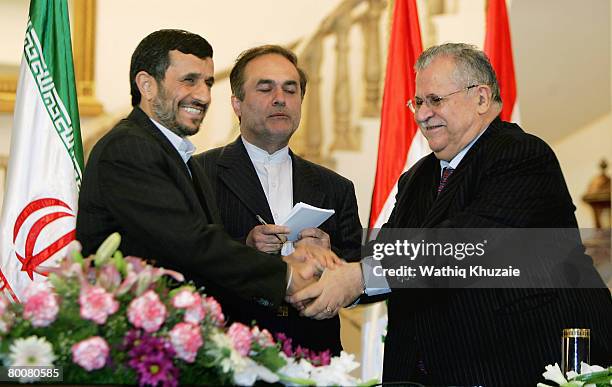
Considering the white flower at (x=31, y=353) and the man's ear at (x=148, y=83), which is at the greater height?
the man's ear at (x=148, y=83)

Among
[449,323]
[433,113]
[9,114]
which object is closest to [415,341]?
[449,323]

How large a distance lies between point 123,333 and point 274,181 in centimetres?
241

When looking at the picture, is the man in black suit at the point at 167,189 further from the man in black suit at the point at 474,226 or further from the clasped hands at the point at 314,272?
the man in black suit at the point at 474,226

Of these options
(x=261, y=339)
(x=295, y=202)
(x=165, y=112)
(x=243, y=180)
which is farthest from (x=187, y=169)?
(x=261, y=339)

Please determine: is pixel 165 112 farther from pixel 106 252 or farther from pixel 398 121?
pixel 398 121

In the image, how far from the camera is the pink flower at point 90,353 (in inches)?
78.7

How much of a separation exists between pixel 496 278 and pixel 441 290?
0.21 metres

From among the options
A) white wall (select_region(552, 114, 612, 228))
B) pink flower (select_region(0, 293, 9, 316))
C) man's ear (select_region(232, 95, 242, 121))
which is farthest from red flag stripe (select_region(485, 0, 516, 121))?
pink flower (select_region(0, 293, 9, 316))

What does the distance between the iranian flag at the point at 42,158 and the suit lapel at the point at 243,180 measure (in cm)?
85

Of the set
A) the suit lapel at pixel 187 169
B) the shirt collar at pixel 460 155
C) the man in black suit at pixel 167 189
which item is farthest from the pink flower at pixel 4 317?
the shirt collar at pixel 460 155

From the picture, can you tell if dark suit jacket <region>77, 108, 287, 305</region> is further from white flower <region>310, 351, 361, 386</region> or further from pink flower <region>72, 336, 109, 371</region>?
pink flower <region>72, 336, 109, 371</region>

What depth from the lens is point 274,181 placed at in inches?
175

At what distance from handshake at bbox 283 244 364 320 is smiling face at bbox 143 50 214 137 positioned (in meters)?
0.71

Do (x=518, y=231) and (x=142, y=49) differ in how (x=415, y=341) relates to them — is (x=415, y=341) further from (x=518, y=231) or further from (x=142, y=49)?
(x=142, y=49)
